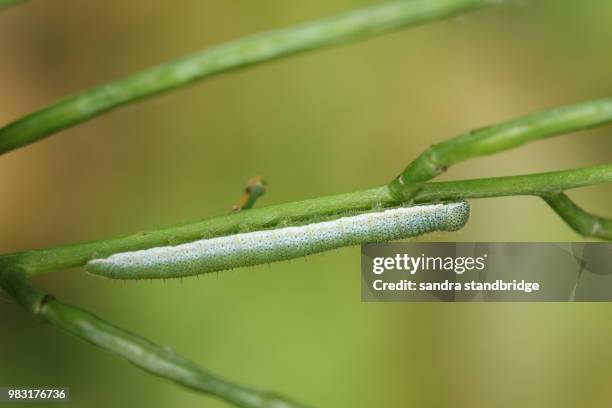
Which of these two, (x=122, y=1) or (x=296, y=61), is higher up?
(x=122, y=1)

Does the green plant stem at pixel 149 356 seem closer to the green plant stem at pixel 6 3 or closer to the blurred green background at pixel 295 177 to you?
the green plant stem at pixel 6 3

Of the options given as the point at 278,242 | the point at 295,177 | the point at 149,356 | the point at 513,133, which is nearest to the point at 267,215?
the point at 278,242

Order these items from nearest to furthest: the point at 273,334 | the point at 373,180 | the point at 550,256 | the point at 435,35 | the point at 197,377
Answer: the point at 197,377, the point at 550,256, the point at 273,334, the point at 373,180, the point at 435,35

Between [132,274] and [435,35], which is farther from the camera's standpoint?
[435,35]

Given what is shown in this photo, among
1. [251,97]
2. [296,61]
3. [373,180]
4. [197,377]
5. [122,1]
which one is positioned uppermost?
[122,1]

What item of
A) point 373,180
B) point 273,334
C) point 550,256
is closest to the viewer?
point 550,256

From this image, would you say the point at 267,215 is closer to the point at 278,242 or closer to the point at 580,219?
the point at 278,242

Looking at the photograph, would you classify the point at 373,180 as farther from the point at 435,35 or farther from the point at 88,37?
the point at 88,37

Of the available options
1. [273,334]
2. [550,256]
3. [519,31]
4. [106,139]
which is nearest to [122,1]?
[106,139]

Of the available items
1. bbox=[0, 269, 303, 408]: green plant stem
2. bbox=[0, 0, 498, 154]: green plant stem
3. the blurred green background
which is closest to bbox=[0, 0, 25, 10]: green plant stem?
bbox=[0, 0, 498, 154]: green plant stem
